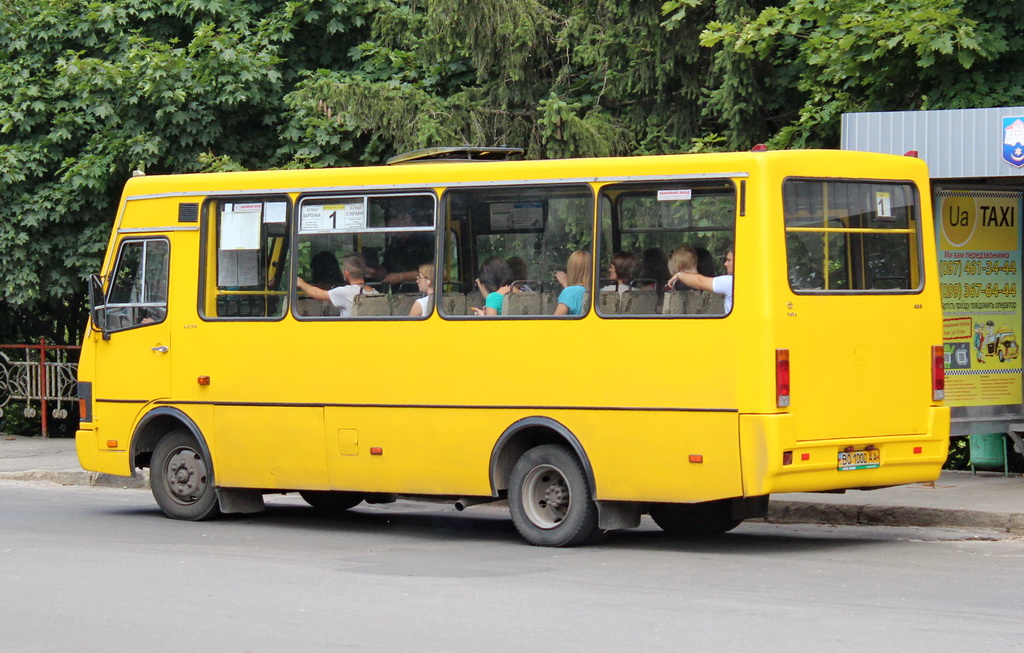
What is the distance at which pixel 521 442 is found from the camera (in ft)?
36.6

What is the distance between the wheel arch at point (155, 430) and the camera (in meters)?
12.6

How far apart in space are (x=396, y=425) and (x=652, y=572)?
2.74 m

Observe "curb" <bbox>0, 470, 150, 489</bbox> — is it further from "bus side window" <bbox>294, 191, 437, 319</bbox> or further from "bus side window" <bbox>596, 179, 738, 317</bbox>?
"bus side window" <bbox>596, 179, 738, 317</bbox>

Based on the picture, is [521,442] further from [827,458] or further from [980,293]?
[980,293]

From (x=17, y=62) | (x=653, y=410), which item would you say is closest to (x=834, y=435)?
(x=653, y=410)

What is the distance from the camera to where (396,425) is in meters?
11.6

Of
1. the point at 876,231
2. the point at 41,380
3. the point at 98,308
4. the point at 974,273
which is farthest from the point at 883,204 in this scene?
the point at 41,380

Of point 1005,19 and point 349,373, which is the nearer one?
point 349,373

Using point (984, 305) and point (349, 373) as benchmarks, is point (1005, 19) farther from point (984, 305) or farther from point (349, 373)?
point (349, 373)

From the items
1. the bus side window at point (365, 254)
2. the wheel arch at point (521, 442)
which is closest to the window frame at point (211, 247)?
the bus side window at point (365, 254)

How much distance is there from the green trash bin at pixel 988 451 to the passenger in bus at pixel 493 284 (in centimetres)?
574

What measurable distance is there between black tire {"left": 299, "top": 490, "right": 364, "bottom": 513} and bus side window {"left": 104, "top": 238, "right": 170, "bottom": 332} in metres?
2.08

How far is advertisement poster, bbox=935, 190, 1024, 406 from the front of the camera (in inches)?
536

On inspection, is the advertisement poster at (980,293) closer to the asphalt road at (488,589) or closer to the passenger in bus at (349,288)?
the asphalt road at (488,589)
